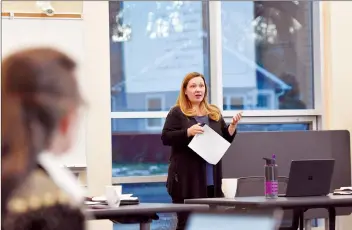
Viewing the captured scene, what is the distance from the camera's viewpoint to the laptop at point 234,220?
801 millimetres

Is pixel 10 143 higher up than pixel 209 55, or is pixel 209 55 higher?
pixel 209 55

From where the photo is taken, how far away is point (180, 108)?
411 centimetres

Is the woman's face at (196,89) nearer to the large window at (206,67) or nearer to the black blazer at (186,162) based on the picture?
the black blazer at (186,162)

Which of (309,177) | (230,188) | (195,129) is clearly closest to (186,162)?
(195,129)

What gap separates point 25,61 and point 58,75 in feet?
0.14

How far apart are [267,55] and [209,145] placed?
5.54 feet

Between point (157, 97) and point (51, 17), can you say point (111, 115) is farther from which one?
point (51, 17)

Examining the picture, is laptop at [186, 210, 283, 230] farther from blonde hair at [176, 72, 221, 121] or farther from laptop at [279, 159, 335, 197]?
blonde hair at [176, 72, 221, 121]

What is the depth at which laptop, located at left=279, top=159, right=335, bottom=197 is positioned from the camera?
10.2 ft

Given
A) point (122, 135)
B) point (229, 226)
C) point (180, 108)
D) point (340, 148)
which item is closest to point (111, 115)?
point (122, 135)

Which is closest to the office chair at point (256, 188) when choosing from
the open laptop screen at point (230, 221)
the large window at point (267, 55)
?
the large window at point (267, 55)

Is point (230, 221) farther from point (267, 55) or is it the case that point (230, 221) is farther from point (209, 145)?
point (267, 55)

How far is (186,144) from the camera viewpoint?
13.2ft

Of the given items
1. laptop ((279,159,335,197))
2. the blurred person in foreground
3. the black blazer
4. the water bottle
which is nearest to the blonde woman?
the black blazer
